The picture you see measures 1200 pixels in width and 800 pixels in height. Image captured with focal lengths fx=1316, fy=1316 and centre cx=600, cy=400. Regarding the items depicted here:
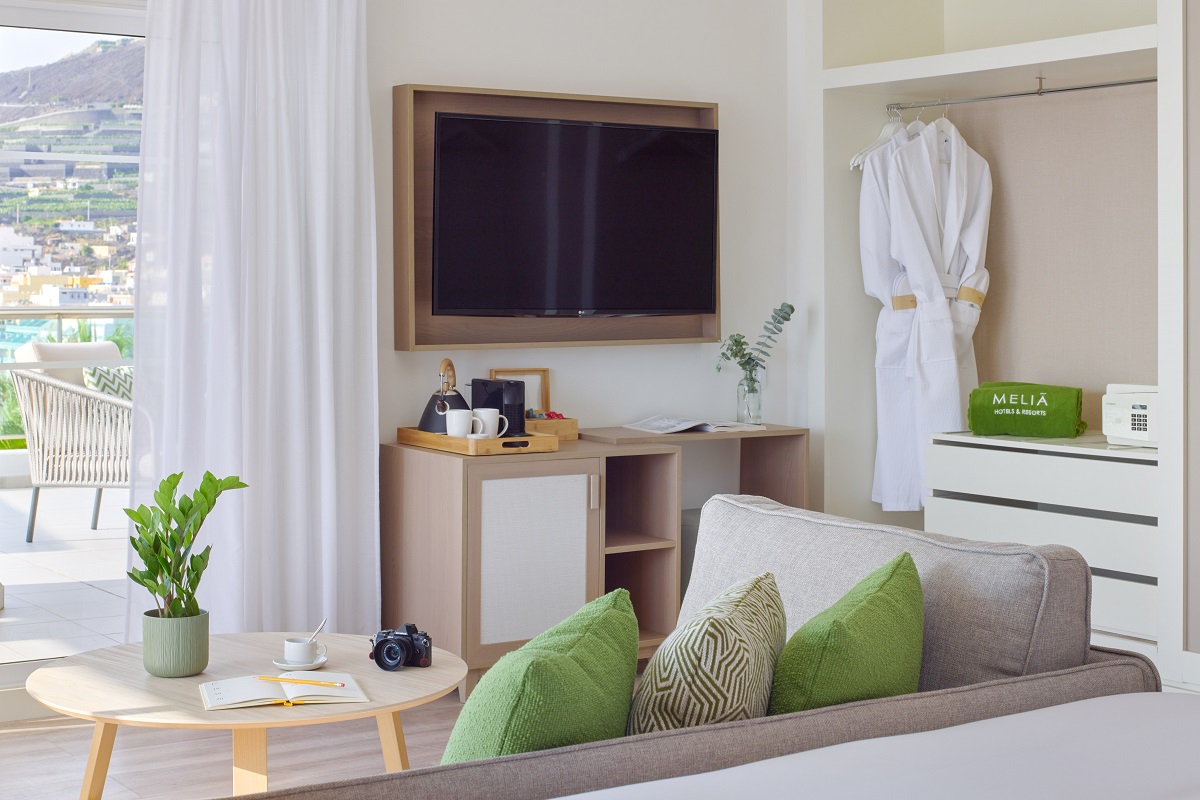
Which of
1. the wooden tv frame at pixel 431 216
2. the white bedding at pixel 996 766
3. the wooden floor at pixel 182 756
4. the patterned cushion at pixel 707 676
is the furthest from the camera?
the wooden tv frame at pixel 431 216

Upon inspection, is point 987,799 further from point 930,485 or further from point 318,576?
point 930,485

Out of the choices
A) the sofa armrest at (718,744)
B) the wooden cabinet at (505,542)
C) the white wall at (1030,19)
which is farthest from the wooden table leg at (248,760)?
the white wall at (1030,19)

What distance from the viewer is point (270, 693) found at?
7.41 ft

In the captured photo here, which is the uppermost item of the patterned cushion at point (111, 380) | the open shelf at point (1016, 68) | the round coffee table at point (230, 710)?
the open shelf at point (1016, 68)

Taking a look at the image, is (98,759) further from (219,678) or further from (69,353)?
(69,353)

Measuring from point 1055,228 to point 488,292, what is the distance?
2073 millimetres

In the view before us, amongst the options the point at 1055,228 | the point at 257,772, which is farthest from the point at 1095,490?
the point at 257,772

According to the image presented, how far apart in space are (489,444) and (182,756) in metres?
1.18

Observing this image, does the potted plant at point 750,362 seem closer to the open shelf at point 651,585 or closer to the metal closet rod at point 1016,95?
the open shelf at point 651,585

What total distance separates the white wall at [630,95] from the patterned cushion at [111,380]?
75 centimetres

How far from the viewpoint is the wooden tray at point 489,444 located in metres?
3.81

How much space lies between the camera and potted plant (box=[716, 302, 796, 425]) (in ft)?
15.0

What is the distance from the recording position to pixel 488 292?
4.13m

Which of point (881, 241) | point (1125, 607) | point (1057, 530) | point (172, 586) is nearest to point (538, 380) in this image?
point (881, 241)
